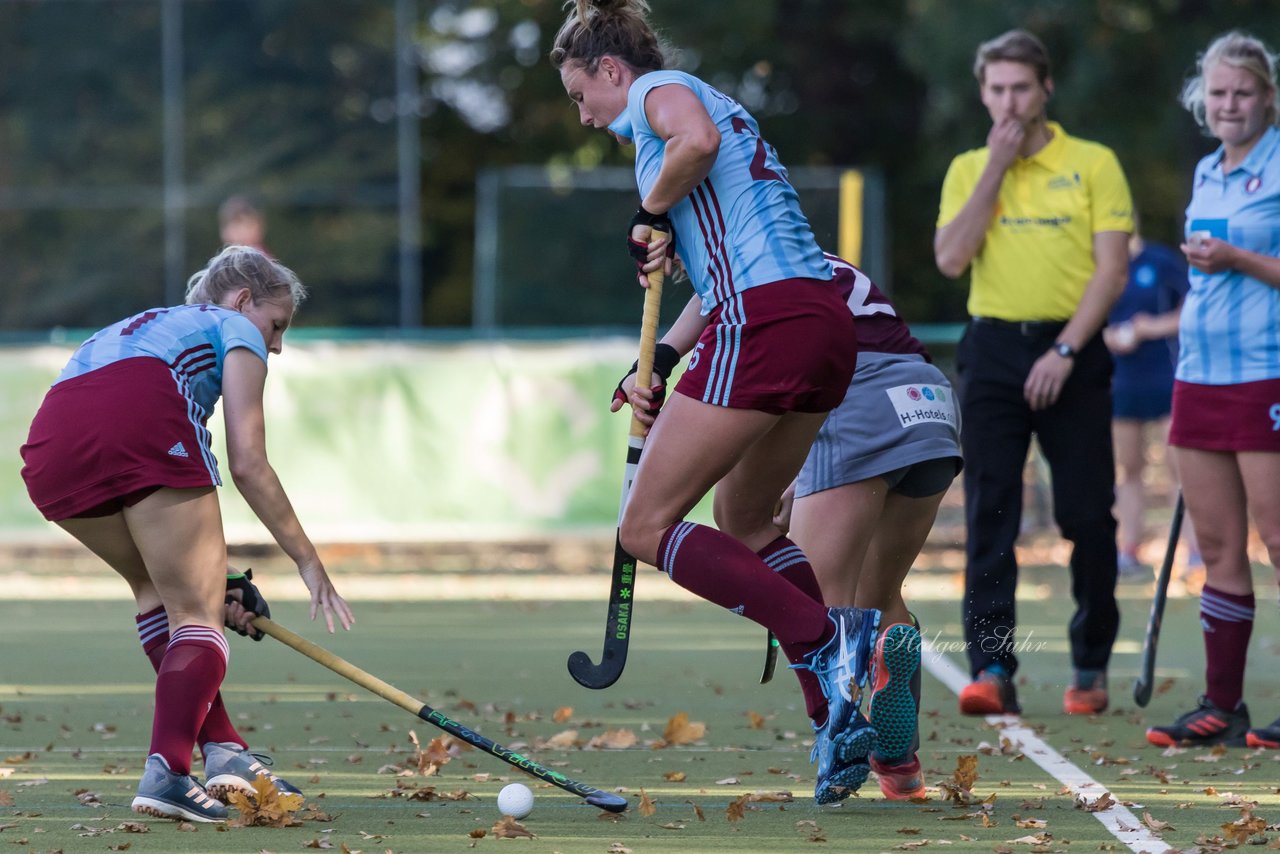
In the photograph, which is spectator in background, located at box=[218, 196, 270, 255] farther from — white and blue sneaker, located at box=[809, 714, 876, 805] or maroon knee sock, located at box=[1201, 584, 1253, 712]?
white and blue sneaker, located at box=[809, 714, 876, 805]

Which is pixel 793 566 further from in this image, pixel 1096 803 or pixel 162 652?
pixel 162 652

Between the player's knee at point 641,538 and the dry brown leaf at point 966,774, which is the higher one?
the player's knee at point 641,538

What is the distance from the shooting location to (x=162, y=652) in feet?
17.1

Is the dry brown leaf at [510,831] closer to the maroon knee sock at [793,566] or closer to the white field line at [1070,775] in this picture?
the maroon knee sock at [793,566]

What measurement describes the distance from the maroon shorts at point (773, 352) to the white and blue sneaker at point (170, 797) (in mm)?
1561

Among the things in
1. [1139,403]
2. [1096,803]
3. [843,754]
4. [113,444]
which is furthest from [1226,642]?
[1139,403]

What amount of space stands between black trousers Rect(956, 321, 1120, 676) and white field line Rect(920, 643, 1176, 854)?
424mm

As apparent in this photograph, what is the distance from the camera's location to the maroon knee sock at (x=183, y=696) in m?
4.85

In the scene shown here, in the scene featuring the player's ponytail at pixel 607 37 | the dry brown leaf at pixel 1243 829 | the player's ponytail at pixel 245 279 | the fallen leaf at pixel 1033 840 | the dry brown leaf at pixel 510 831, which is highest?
the player's ponytail at pixel 607 37

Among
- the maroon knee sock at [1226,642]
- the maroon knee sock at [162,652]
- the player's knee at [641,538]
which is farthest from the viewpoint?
the maroon knee sock at [1226,642]

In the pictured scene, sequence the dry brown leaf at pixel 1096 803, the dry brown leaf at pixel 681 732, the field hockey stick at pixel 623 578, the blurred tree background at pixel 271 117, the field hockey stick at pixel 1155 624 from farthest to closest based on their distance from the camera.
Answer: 1. the blurred tree background at pixel 271 117
2. the field hockey stick at pixel 1155 624
3. the dry brown leaf at pixel 681 732
4. the dry brown leaf at pixel 1096 803
5. the field hockey stick at pixel 623 578

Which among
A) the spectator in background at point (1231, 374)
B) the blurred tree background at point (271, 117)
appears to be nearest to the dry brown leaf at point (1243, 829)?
the spectator in background at point (1231, 374)

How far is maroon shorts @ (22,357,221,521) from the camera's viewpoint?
488cm

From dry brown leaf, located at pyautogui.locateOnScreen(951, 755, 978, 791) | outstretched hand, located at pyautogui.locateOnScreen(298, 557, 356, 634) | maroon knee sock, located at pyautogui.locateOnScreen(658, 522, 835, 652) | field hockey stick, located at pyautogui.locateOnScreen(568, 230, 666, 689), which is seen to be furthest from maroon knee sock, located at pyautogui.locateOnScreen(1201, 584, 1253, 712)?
outstretched hand, located at pyautogui.locateOnScreen(298, 557, 356, 634)
